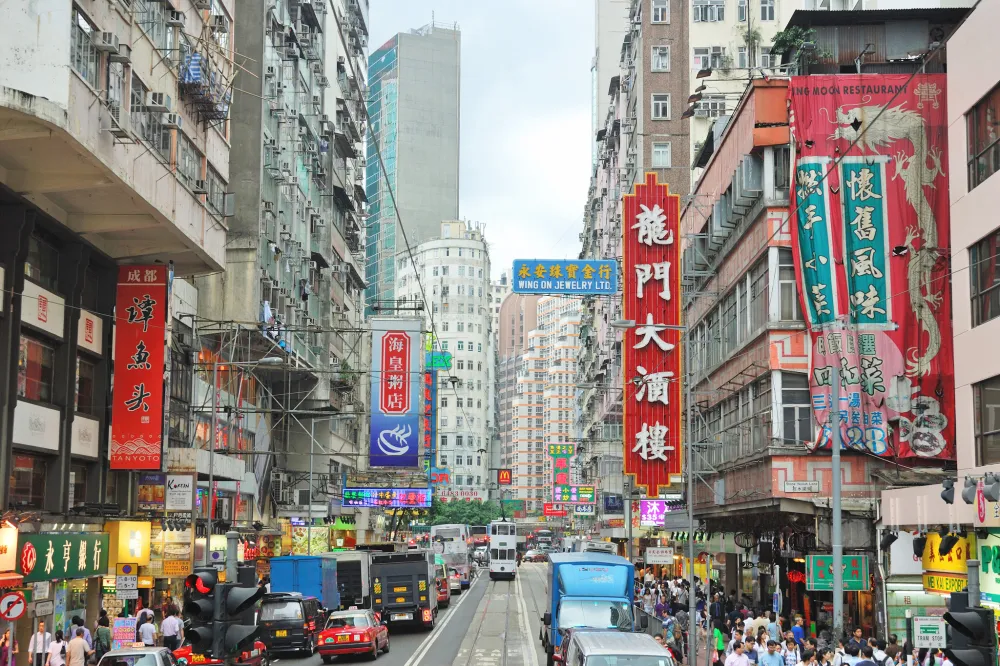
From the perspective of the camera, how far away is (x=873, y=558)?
3095 cm

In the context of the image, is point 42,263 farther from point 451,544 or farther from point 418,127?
point 418,127

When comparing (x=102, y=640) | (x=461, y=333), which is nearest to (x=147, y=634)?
(x=102, y=640)

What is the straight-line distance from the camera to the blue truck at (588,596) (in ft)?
89.7

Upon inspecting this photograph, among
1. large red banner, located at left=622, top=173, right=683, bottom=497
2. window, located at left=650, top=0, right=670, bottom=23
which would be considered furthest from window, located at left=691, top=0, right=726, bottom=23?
large red banner, located at left=622, top=173, right=683, bottom=497

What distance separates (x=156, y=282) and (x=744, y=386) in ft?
57.6

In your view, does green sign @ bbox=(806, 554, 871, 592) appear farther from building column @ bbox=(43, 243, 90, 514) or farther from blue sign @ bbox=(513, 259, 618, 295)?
building column @ bbox=(43, 243, 90, 514)

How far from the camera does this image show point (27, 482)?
27531 millimetres

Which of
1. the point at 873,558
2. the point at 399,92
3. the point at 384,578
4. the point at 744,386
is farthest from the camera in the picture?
the point at 399,92

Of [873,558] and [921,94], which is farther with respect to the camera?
[921,94]

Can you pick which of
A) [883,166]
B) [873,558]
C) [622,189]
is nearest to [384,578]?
[873,558]

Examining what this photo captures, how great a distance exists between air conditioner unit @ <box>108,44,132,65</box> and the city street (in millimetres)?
15452

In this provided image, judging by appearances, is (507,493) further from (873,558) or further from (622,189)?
(873,558)

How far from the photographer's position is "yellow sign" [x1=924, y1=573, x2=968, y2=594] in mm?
23016

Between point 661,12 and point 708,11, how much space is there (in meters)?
→ 2.67
